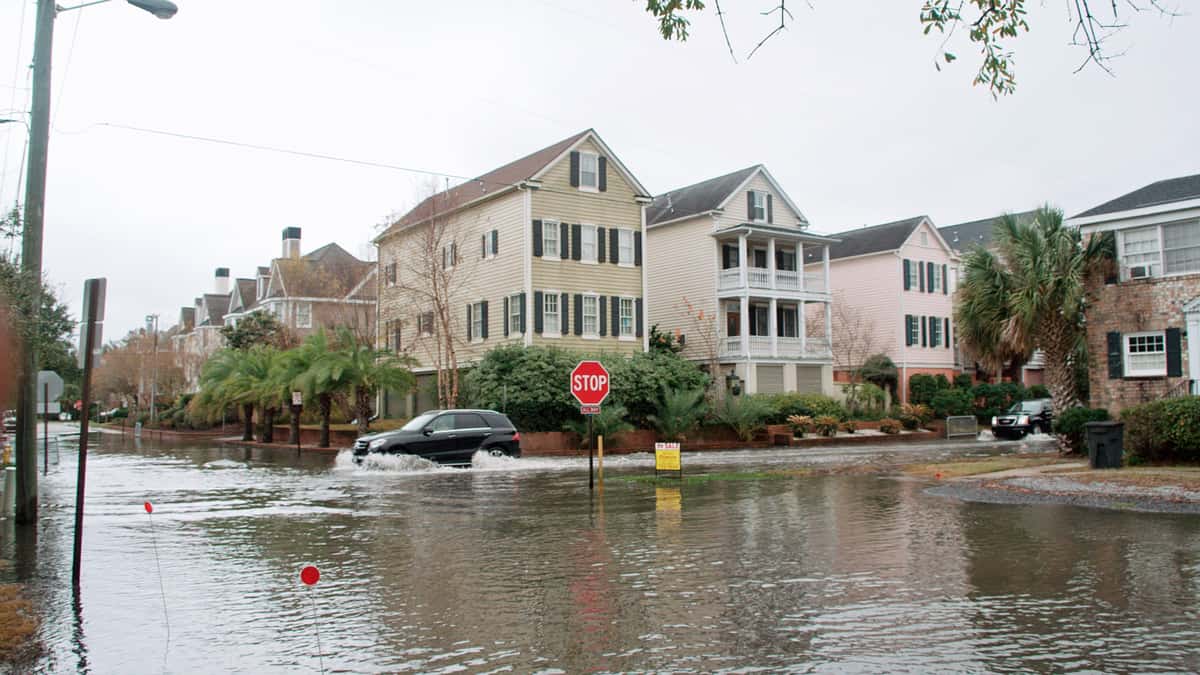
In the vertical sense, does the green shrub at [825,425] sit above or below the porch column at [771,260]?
below

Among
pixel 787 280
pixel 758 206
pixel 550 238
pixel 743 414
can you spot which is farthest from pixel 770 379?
pixel 550 238

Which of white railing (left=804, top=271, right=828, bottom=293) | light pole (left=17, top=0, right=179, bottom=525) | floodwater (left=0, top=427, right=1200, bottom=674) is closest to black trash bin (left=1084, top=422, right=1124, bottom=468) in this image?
floodwater (left=0, top=427, right=1200, bottom=674)

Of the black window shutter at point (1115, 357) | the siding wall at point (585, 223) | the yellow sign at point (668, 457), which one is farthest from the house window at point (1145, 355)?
the siding wall at point (585, 223)

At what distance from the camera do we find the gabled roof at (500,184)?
39.2 meters

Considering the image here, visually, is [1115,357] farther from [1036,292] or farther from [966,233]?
[966,233]

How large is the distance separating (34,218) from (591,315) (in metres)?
27.6

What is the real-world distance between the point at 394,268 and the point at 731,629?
1480 inches

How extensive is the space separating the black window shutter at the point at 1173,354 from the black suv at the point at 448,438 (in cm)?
1643

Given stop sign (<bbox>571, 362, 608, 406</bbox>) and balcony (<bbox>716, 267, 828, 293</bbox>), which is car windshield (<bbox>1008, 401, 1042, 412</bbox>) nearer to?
balcony (<bbox>716, 267, 828, 293</bbox>)

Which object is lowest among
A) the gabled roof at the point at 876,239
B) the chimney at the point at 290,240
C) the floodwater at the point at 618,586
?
the floodwater at the point at 618,586

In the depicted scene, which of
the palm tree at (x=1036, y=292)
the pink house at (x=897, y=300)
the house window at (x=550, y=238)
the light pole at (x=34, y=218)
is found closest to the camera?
the light pole at (x=34, y=218)

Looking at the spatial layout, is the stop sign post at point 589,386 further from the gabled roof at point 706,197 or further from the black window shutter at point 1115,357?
the gabled roof at point 706,197

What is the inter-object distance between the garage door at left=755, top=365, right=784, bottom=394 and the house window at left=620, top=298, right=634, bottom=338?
658 centimetres

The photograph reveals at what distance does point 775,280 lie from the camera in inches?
1759
